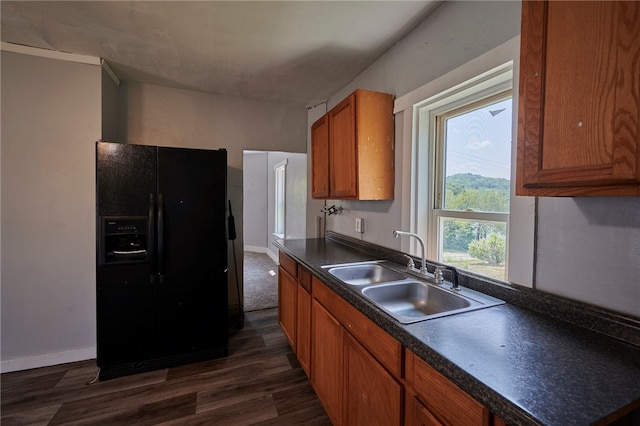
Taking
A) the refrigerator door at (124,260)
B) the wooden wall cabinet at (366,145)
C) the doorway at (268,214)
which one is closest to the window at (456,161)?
the wooden wall cabinet at (366,145)

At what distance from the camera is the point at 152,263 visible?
2172 millimetres

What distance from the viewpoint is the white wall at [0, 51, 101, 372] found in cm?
215

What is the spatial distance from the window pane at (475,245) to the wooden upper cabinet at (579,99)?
62 centimetres

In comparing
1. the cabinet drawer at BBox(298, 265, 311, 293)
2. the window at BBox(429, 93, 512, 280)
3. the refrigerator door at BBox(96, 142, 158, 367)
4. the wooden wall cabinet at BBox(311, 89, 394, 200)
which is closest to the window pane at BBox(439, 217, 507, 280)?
the window at BBox(429, 93, 512, 280)

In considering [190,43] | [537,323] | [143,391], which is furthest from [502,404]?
[190,43]

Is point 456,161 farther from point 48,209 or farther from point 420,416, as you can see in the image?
point 48,209

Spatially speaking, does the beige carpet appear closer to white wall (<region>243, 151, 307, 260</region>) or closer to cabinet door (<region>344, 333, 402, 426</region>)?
white wall (<region>243, 151, 307, 260</region>)

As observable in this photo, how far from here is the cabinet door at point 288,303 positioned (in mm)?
2221

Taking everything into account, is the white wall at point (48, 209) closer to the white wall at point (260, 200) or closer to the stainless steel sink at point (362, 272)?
the stainless steel sink at point (362, 272)

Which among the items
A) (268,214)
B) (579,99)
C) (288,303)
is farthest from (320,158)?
(268,214)

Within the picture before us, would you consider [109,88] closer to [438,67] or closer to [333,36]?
[333,36]

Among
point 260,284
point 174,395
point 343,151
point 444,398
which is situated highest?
point 343,151

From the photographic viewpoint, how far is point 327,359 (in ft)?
5.35

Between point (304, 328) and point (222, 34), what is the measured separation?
83.9 inches
